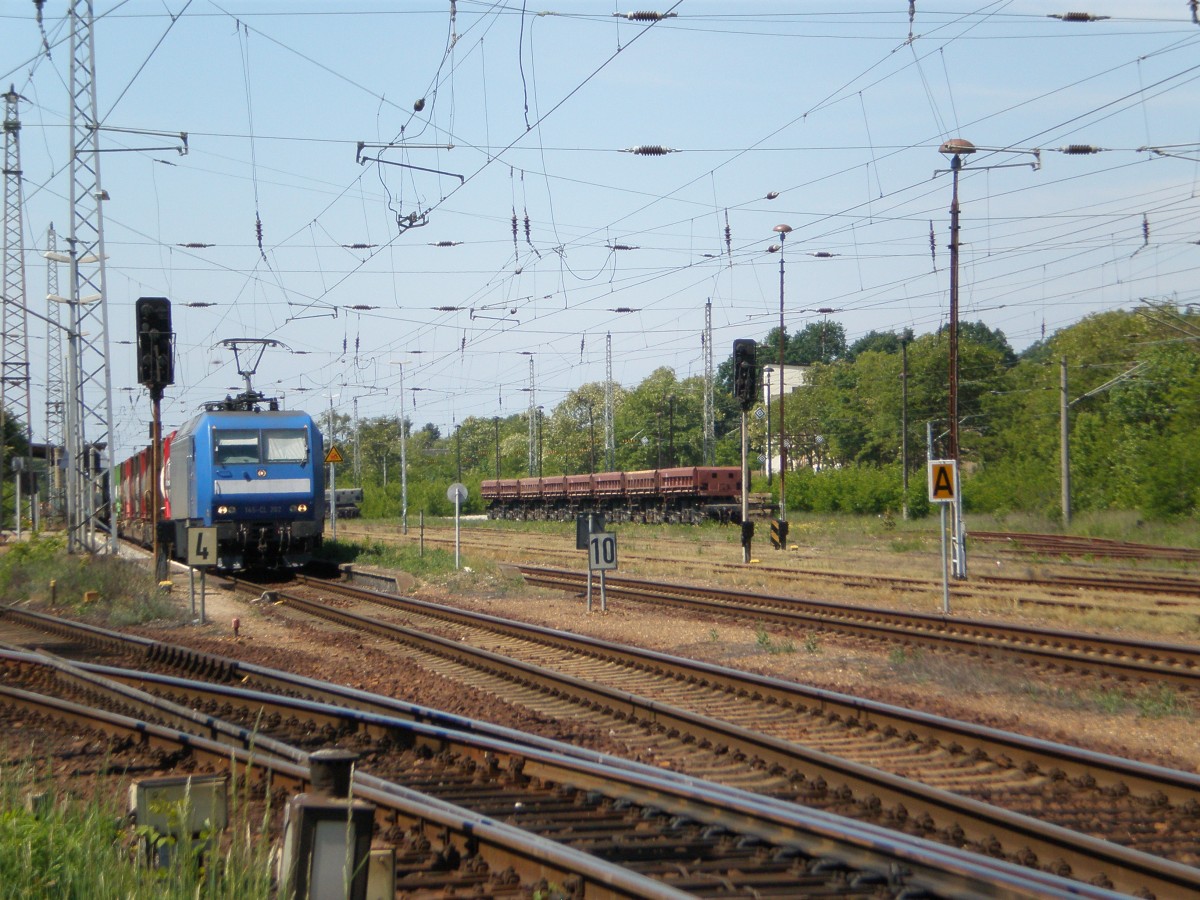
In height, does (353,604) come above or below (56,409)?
below

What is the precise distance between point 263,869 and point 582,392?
89.2 m

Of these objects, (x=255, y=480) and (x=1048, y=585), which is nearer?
(x=1048, y=585)

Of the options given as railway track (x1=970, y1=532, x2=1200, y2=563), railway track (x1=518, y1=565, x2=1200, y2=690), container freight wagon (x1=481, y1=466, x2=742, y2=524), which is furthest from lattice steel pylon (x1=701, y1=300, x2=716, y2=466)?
railway track (x1=518, y1=565, x2=1200, y2=690)

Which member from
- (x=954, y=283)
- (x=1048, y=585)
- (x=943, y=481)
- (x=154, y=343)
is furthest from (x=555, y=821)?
(x=954, y=283)

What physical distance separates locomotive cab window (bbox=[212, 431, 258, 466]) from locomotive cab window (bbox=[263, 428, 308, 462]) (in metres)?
0.26

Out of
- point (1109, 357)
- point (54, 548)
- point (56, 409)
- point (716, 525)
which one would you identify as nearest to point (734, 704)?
point (54, 548)

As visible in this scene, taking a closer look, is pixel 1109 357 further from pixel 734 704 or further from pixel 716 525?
pixel 734 704

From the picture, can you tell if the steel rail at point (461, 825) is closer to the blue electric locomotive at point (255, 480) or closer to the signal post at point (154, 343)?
the signal post at point (154, 343)

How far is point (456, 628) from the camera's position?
1642 centimetres

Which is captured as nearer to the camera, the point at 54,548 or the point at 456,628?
the point at 456,628

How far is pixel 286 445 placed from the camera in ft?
77.5

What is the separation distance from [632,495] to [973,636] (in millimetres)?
39292

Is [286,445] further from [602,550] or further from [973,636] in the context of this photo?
[973,636]

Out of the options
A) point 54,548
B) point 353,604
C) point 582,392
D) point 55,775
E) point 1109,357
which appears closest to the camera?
point 55,775
